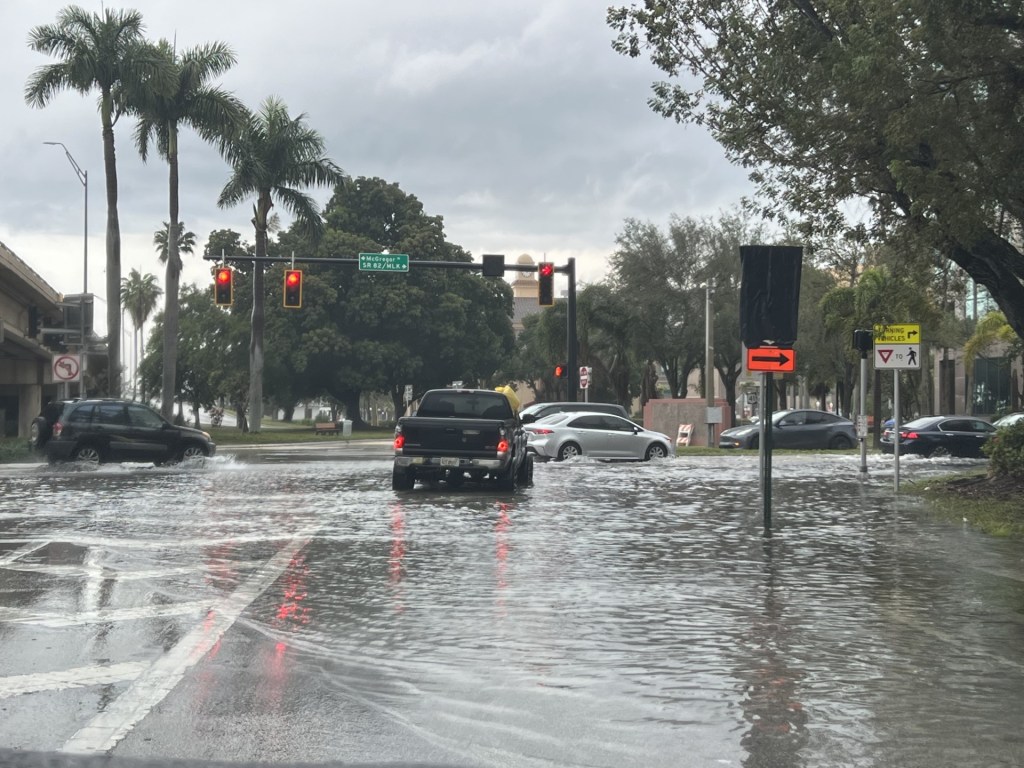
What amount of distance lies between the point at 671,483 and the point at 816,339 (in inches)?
1430

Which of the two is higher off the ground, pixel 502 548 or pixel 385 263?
pixel 385 263

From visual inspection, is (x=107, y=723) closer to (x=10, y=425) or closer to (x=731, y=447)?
(x=731, y=447)

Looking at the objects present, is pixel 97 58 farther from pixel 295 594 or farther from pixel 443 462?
pixel 295 594

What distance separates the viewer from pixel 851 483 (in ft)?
83.8

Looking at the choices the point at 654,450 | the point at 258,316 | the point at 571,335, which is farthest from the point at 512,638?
the point at 258,316

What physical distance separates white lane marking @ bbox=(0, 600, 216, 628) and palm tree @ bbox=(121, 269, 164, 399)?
116309 mm

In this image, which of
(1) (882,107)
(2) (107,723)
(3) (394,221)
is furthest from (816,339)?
(2) (107,723)

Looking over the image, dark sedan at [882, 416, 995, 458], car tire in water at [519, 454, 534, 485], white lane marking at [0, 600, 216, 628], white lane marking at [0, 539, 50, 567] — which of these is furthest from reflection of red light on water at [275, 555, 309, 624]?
dark sedan at [882, 416, 995, 458]

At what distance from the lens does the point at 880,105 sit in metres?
17.3

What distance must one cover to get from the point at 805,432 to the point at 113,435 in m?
23.7

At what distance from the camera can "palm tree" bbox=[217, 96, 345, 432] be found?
51250 mm

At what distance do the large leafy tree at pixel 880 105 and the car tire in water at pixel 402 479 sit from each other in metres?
7.36

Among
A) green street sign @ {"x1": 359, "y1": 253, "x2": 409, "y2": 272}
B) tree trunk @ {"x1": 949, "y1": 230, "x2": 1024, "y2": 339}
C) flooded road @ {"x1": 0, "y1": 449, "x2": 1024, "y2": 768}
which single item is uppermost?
green street sign @ {"x1": 359, "y1": 253, "x2": 409, "y2": 272}

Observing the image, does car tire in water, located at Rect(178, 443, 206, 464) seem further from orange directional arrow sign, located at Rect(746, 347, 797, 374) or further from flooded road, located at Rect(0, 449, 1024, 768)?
orange directional arrow sign, located at Rect(746, 347, 797, 374)
